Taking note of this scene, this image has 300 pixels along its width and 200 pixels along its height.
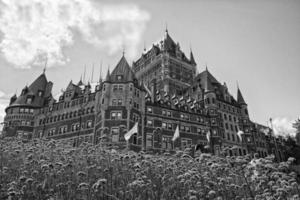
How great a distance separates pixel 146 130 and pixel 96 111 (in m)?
9.32

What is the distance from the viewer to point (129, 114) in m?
34.5

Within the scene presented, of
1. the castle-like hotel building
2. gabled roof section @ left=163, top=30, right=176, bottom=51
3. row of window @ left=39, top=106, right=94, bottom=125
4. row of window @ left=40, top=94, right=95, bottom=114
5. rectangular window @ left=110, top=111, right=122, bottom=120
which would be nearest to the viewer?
rectangular window @ left=110, top=111, right=122, bottom=120

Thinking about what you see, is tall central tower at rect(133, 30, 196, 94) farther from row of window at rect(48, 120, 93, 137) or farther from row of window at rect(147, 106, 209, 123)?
row of window at rect(48, 120, 93, 137)

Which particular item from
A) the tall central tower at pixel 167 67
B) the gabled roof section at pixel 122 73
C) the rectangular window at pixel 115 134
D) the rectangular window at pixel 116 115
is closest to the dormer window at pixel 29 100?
the gabled roof section at pixel 122 73

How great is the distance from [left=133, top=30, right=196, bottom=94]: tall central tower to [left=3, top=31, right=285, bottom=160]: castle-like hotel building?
5996 millimetres

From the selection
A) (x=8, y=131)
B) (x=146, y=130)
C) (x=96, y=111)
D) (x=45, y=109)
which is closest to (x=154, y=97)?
(x=146, y=130)

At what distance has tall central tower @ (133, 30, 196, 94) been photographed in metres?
65.0

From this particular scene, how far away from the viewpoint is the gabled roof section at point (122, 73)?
Result: 1492 inches

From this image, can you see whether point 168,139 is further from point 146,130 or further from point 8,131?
point 8,131

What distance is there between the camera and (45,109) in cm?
4328

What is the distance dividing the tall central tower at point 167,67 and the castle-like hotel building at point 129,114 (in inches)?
236

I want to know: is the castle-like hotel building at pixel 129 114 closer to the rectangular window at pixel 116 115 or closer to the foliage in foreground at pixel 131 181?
the rectangular window at pixel 116 115

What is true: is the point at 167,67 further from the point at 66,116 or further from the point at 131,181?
the point at 131,181

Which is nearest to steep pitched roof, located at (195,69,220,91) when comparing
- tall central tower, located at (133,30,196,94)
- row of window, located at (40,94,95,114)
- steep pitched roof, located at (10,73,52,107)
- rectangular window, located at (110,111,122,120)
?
tall central tower, located at (133,30,196,94)
